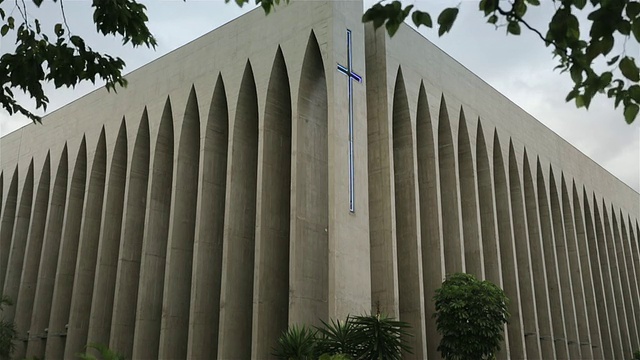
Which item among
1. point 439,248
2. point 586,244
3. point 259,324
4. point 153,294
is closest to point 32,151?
point 153,294

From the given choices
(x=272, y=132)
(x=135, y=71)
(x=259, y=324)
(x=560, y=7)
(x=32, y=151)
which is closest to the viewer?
(x=560, y=7)

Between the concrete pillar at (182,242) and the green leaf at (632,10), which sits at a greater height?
the concrete pillar at (182,242)

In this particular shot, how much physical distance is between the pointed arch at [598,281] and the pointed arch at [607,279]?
151mm

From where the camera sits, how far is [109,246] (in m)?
25.9

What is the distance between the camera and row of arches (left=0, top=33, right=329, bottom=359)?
20.3 metres

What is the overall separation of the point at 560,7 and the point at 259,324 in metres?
16.4

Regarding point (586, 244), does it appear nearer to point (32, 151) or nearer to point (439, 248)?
point (439, 248)

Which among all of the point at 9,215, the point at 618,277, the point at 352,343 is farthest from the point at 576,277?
the point at 9,215

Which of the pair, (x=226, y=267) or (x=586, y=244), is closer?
(x=226, y=267)

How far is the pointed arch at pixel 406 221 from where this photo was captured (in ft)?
69.5

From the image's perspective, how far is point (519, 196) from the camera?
29203 millimetres

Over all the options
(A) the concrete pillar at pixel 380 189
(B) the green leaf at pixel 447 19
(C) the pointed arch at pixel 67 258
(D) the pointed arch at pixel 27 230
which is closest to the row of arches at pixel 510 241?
(A) the concrete pillar at pixel 380 189

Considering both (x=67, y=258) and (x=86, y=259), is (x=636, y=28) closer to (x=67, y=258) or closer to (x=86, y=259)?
(x=86, y=259)

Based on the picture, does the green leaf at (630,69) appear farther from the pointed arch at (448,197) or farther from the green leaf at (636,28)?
the pointed arch at (448,197)
